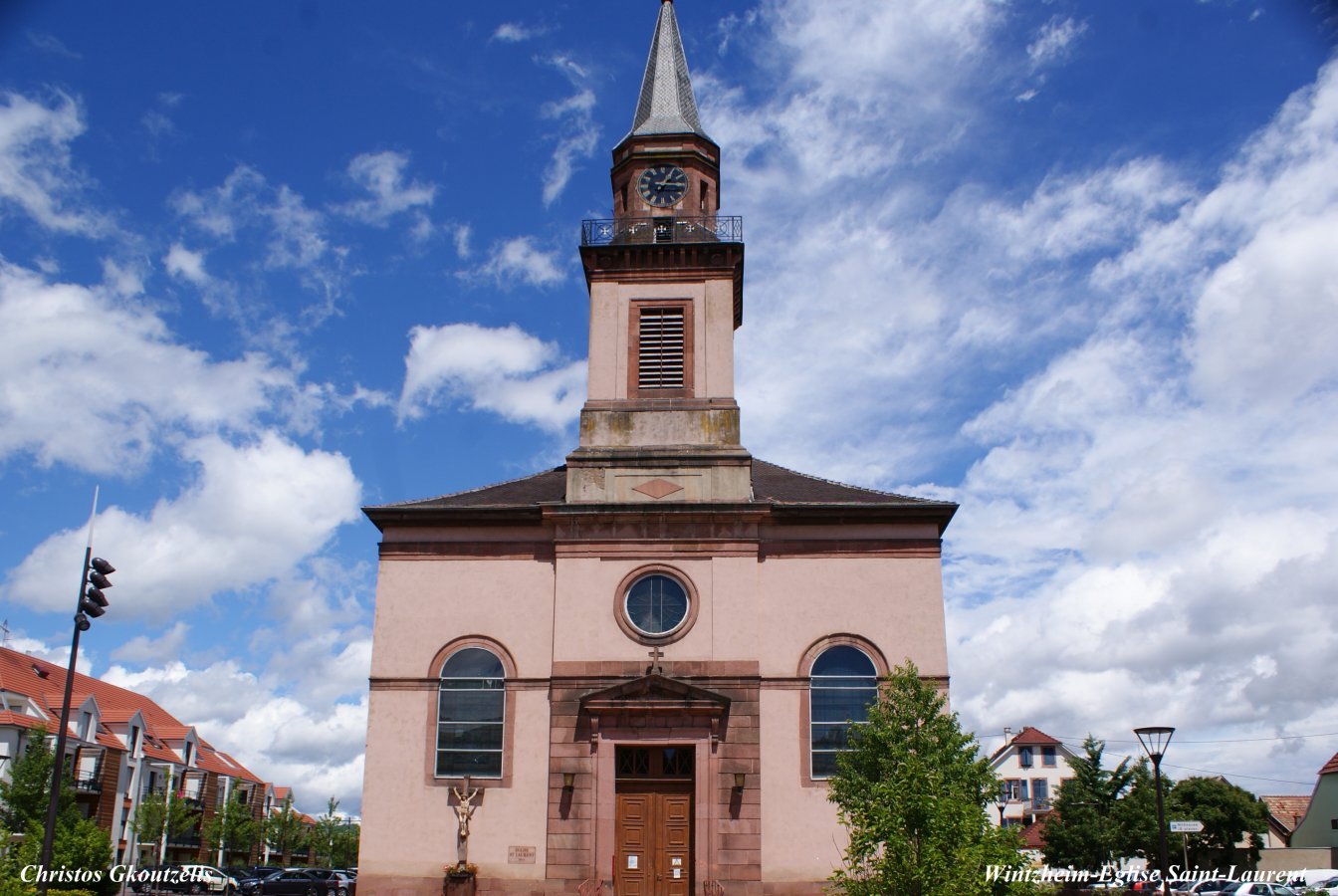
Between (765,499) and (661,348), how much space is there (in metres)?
4.81

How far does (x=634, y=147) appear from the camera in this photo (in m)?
29.3

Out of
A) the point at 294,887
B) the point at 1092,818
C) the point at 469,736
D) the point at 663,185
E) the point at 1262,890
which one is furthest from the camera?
the point at 1092,818

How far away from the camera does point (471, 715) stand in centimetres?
2416

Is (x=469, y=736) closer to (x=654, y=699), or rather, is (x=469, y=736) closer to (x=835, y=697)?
(x=654, y=699)

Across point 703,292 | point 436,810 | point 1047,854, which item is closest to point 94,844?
point 436,810

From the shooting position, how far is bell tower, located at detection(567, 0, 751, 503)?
25422mm

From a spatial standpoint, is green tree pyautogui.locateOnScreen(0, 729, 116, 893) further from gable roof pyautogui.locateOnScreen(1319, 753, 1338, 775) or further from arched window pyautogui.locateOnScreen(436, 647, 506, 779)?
gable roof pyautogui.locateOnScreen(1319, 753, 1338, 775)

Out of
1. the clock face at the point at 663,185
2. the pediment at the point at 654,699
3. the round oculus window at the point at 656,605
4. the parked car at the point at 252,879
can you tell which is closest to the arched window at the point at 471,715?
the pediment at the point at 654,699

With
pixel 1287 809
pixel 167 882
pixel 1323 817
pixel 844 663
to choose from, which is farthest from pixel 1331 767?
pixel 167 882

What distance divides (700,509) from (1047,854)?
103 feet

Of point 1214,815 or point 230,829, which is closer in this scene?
point 1214,815

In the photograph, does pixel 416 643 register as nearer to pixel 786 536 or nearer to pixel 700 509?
pixel 700 509

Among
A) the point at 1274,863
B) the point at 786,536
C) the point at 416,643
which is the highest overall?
the point at 786,536

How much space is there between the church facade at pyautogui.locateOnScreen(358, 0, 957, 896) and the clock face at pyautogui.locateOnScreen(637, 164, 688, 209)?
2.21m
